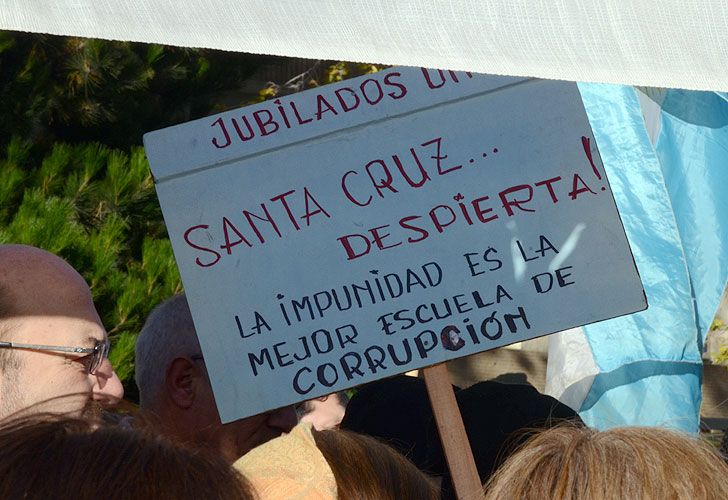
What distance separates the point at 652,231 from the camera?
10.8 ft

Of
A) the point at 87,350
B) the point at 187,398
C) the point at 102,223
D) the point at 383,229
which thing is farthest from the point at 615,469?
the point at 102,223

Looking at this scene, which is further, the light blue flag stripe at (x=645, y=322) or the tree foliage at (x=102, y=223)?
the tree foliage at (x=102, y=223)

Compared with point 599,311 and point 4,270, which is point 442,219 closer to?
point 599,311

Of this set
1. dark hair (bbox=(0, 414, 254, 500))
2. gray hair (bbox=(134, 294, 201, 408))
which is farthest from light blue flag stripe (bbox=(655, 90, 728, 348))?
dark hair (bbox=(0, 414, 254, 500))

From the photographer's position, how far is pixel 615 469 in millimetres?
1320

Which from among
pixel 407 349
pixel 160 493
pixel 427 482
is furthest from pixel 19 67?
pixel 160 493

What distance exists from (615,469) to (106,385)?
1095mm

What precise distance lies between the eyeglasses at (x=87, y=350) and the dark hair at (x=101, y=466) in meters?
0.67

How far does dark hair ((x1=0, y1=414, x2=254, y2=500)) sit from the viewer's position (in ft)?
3.44

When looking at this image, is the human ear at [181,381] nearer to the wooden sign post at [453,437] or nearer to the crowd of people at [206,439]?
the crowd of people at [206,439]

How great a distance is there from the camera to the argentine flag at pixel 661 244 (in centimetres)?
323

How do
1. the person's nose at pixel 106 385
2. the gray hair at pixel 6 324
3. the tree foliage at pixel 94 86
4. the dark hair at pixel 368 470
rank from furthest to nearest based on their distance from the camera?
the tree foliage at pixel 94 86
the person's nose at pixel 106 385
the gray hair at pixel 6 324
the dark hair at pixel 368 470

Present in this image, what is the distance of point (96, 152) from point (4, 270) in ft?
7.41

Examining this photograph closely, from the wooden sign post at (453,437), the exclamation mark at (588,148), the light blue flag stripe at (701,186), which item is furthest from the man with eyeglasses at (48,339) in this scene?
the light blue flag stripe at (701,186)
